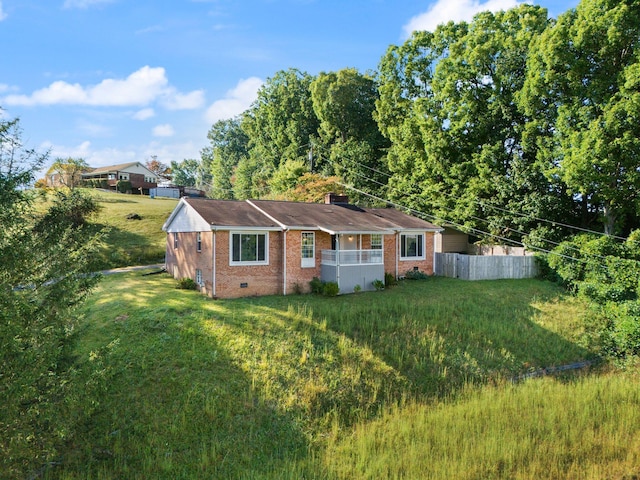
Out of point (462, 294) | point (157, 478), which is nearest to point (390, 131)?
point (462, 294)

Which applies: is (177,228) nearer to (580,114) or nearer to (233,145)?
(580,114)

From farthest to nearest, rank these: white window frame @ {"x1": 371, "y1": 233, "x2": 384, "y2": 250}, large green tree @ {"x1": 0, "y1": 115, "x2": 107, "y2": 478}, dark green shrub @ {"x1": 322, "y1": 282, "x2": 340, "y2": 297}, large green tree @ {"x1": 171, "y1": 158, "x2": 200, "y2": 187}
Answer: large green tree @ {"x1": 171, "y1": 158, "x2": 200, "y2": 187} < white window frame @ {"x1": 371, "y1": 233, "x2": 384, "y2": 250} < dark green shrub @ {"x1": 322, "y1": 282, "x2": 340, "y2": 297} < large green tree @ {"x1": 0, "y1": 115, "x2": 107, "y2": 478}

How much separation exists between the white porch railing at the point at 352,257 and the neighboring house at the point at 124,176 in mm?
46198

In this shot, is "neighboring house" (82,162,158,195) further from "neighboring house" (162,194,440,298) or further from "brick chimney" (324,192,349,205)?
"brick chimney" (324,192,349,205)

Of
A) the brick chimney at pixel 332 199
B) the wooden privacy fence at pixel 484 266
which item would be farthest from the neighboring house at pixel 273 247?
the wooden privacy fence at pixel 484 266

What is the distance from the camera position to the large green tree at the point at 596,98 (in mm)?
22156

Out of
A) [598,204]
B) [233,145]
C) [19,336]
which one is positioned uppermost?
[233,145]

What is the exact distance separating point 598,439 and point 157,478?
1105 centimetres

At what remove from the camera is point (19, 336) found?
7.30 metres

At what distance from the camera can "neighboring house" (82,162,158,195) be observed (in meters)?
57.2

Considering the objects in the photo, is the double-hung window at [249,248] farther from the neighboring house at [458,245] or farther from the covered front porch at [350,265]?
the neighboring house at [458,245]

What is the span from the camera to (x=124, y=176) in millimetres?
57469

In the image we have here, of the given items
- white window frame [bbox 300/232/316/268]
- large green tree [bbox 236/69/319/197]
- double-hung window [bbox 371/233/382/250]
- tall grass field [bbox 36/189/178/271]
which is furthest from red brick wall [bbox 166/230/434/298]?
large green tree [bbox 236/69/319/197]

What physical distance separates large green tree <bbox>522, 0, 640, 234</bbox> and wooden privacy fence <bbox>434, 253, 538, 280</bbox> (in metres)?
5.23
